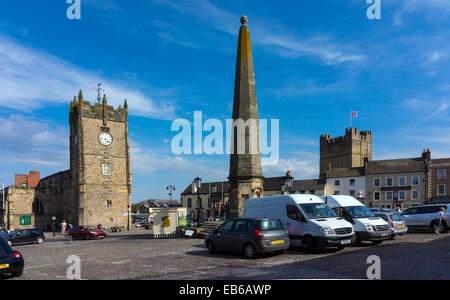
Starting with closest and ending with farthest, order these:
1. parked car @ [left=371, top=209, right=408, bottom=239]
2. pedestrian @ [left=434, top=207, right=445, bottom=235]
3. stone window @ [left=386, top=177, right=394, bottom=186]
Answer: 1. parked car @ [left=371, top=209, right=408, bottom=239]
2. pedestrian @ [left=434, top=207, right=445, bottom=235]
3. stone window @ [left=386, top=177, right=394, bottom=186]

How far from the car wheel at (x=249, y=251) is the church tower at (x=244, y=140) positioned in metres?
10.7

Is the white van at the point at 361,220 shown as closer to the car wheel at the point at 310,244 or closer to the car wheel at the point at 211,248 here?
the car wheel at the point at 310,244

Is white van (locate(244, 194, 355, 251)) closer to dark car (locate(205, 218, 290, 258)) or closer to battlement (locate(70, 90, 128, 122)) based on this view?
dark car (locate(205, 218, 290, 258))

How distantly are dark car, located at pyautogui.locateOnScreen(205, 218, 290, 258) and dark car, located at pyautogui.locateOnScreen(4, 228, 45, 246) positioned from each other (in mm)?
19074

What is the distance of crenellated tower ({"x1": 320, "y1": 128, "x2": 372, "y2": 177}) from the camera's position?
3765 inches

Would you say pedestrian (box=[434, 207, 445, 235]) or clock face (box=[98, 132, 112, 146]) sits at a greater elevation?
clock face (box=[98, 132, 112, 146])

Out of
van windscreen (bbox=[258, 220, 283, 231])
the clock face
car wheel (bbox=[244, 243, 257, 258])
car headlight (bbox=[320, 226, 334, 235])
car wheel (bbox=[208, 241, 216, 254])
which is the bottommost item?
car wheel (bbox=[208, 241, 216, 254])

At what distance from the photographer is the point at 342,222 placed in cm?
1384

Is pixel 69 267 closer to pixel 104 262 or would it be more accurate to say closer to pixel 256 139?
pixel 104 262

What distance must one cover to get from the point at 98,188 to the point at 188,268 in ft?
139

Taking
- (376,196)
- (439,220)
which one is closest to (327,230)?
(439,220)

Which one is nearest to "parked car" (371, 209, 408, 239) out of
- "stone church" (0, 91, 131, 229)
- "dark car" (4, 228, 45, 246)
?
"dark car" (4, 228, 45, 246)

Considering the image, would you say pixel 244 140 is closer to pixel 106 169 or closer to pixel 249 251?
pixel 249 251
